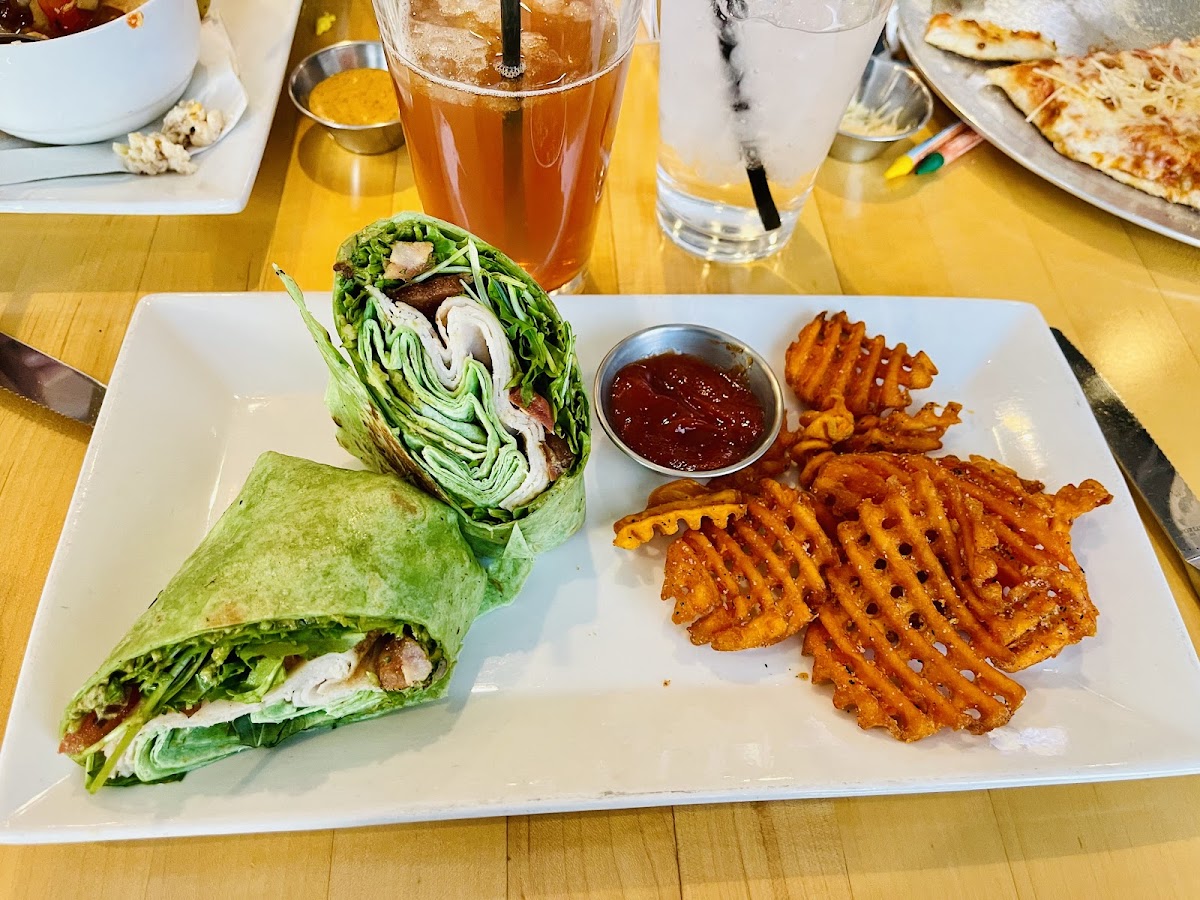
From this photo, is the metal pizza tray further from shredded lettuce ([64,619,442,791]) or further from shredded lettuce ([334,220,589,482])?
shredded lettuce ([64,619,442,791])

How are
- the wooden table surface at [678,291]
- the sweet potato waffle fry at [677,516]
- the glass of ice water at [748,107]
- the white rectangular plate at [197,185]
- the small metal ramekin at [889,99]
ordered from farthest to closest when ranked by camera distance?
the small metal ramekin at [889,99] < the white rectangular plate at [197,185] < the glass of ice water at [748,107] < the sweet potato waffle fry at [677,516] < the wooden table surface at [678,291]

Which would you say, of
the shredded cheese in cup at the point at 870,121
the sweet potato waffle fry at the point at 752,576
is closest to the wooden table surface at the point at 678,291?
the shredded cheese in cup at the point at 870,121

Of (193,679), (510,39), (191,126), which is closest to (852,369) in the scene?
(510,39)

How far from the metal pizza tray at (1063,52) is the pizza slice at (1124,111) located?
0.11 feet

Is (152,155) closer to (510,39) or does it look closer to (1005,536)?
(510,39)

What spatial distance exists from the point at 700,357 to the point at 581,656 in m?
0.62

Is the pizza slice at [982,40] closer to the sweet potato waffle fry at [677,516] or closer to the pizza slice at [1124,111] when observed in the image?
the pizza slice at [1124,111]

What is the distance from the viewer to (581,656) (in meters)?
1.26

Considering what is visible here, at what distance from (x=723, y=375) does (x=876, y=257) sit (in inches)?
26.1

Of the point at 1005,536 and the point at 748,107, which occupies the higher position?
the point at 748,107

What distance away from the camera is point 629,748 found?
1.13 m

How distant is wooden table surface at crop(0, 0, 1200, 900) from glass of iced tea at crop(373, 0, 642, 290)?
→ 39 cm

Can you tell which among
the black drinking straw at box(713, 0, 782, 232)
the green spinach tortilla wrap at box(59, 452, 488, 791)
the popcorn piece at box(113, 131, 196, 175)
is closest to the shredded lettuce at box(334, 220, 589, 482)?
the green spinach tortilla wrap at box(59, 452, 488, 791)

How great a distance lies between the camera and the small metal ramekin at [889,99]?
2078mm
